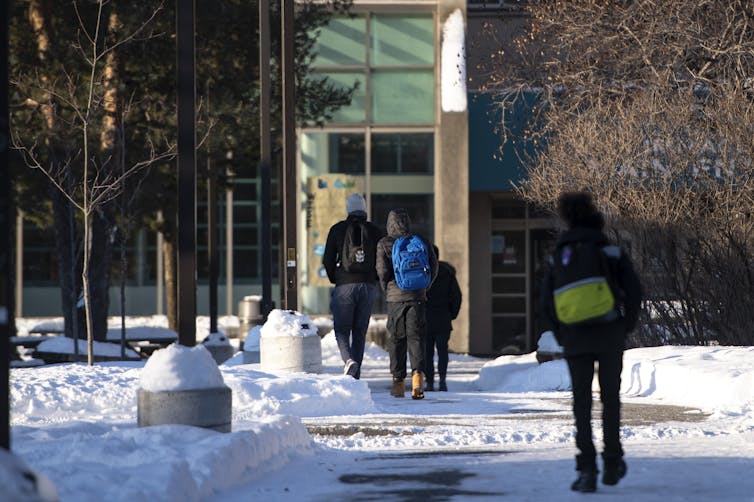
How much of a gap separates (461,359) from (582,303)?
20231 millimetres

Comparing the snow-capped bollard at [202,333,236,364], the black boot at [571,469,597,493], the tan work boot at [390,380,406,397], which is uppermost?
the black boot at [571,469,597,493]

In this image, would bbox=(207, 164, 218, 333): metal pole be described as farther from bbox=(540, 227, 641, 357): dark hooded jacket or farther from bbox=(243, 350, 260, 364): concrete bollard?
bbox=(540, 227, 641, 357): dark hooded jacket

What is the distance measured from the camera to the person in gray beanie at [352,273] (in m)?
15.4

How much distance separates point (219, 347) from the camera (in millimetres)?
26172

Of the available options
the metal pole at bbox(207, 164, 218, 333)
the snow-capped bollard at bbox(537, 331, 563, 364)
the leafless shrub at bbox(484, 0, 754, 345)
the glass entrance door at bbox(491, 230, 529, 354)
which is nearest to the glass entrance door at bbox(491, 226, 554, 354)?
the glass entrance door at bbox(491, 230, 529, 354)

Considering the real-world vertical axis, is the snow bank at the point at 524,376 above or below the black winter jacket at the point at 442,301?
below

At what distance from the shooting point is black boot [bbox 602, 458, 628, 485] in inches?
318

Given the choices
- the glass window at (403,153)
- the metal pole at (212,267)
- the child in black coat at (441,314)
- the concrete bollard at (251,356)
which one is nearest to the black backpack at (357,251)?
the child in black coat at (441,314)

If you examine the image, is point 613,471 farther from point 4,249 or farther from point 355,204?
point 355,204

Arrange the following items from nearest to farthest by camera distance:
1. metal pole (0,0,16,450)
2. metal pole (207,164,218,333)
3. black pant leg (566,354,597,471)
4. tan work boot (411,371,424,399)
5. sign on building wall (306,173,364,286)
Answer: metal pole (0,0,16,450)
black pant leg (566,354,597,471)
tan work boot (411,371,424,399)
metal pole (207,164,218,333)
sign on building wall (306,173,364,286)

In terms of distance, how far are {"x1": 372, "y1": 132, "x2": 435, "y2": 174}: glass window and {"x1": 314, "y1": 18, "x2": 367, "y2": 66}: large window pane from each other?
158cm

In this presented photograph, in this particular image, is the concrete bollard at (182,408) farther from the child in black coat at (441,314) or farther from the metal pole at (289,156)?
the metal pole at (289,156)

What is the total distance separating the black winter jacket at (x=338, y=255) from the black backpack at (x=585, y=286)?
7.26 m

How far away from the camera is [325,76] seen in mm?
30172
